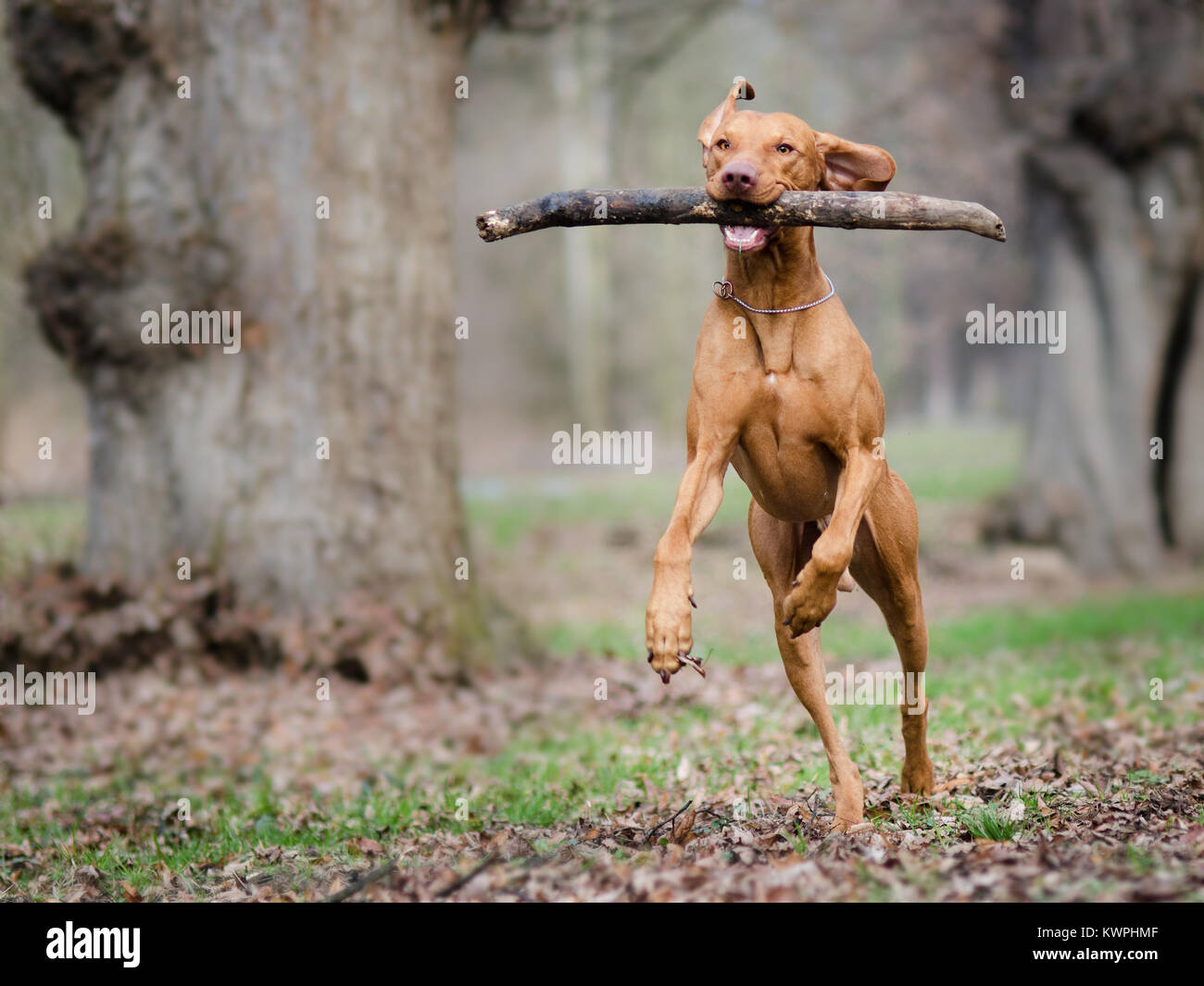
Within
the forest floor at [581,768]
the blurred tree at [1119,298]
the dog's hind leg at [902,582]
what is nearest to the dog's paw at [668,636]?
the forest floor at [581,768]

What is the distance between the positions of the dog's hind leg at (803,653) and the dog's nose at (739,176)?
4.37 feet

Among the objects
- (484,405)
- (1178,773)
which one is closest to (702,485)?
(1178,773)

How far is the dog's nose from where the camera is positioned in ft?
13.9

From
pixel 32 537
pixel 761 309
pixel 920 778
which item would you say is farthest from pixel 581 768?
pixel 32 537

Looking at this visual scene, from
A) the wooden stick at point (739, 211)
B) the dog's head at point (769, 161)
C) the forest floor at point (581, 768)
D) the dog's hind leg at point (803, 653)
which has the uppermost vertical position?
the dog's head at point (769, 161)

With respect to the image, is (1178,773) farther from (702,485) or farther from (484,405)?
(484,405)

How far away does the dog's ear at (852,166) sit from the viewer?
190 inches

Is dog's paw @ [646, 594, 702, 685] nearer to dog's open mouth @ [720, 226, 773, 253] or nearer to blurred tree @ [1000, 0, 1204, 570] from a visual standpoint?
dog's open mouth @ [720, 226, 773, 253]

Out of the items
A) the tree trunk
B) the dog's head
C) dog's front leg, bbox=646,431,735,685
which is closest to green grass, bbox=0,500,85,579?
the tree trunk

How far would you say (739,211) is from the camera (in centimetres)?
440

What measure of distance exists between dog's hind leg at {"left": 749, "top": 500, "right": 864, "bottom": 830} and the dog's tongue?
1.10 metres

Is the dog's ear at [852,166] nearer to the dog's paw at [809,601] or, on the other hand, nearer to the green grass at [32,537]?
the dog's paw at [809,601]

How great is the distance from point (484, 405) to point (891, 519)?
2832 centimetres
